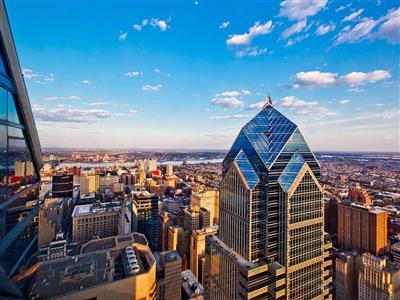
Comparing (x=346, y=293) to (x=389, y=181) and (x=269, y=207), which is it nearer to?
(x=269, y=207)

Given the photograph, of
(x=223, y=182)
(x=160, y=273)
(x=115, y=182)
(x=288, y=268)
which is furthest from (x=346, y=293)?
(x=115, y=182)

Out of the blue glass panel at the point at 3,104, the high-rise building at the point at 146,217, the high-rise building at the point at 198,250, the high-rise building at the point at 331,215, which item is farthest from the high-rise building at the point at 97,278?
the high-rise building at the point at 331,215

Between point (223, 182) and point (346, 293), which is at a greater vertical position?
point (223, 182)

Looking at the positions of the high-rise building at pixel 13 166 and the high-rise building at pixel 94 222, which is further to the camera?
the high-rise building at pixel 94 222

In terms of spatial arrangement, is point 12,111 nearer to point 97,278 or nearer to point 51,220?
point 97,278

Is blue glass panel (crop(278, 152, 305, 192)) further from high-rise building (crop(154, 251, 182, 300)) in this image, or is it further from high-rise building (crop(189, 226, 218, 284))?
high-rise building (crop(189, 226, 218, 284))

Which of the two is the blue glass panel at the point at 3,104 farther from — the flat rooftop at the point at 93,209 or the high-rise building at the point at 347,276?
the flat rooftop at the point at 93,209
